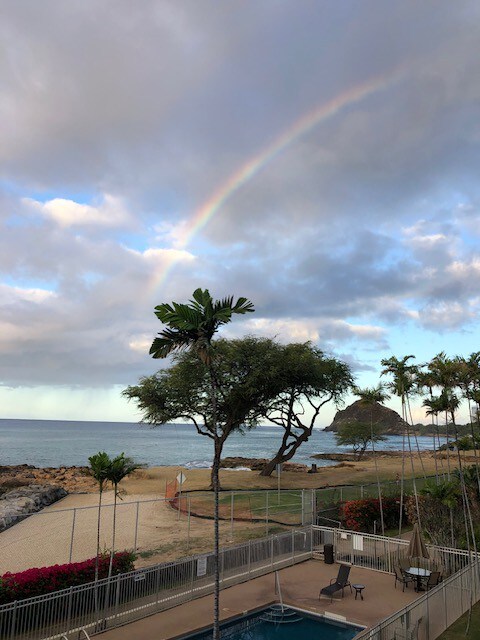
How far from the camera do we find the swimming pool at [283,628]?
1750 cm

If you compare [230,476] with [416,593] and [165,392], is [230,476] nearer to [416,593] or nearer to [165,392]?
[165,392]

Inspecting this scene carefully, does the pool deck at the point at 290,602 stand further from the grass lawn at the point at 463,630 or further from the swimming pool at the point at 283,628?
the grass lawn at the point at 463,630

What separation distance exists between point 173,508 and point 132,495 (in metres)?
8.86

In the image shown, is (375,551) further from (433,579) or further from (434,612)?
(434,612)

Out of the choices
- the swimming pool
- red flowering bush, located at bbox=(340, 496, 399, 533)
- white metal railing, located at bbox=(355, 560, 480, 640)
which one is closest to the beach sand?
red flowering bush, located at bbox=(340, 496, 399, 533)

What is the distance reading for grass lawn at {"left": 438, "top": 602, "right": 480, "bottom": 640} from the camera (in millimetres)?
16734

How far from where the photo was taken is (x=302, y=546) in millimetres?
26562

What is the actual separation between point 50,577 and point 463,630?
46.6 ft

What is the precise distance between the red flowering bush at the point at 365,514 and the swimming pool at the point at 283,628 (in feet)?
47.5

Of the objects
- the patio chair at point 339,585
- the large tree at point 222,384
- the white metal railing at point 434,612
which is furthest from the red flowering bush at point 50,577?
the large tree at point 222,384

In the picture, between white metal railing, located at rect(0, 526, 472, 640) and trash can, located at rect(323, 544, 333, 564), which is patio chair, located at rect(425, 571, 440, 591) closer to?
white metal railing, located at rect(0, 526, 472, 640)

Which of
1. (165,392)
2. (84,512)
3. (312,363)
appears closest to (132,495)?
(84,512)

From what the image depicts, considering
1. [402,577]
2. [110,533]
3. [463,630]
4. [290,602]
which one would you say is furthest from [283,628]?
[110,533]

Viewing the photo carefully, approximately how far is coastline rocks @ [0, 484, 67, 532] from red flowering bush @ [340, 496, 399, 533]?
74.4 feet
